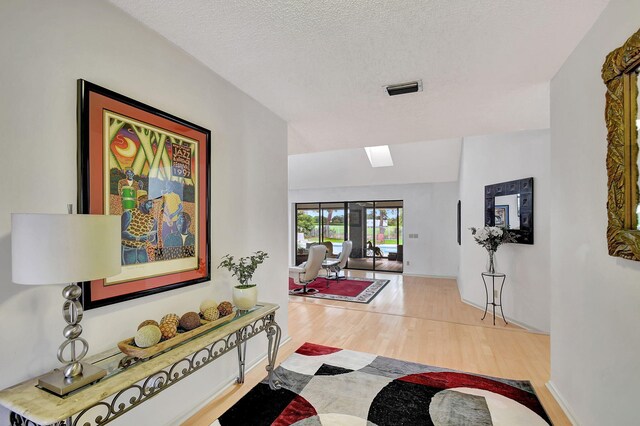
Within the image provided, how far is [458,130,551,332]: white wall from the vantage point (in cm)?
373

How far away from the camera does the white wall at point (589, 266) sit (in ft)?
4.81

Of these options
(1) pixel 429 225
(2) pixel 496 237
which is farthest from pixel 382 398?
(1) pixel 429 225

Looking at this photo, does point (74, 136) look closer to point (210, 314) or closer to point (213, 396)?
point (210, 314)

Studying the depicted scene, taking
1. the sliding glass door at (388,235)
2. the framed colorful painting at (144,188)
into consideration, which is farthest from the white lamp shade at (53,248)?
the sliding glass door at (388,235)

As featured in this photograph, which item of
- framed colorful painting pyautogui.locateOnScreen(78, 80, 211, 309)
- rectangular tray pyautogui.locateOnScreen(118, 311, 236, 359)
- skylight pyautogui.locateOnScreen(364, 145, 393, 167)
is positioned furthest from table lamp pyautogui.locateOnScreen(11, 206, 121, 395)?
skylight pyautogui.locateOnScreen(364, 145, 393, 167)

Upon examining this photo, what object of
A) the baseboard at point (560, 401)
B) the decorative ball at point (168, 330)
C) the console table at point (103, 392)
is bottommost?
the baseboard at point (560, 401)

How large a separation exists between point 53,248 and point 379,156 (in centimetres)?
696

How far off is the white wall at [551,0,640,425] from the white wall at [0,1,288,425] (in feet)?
8.15

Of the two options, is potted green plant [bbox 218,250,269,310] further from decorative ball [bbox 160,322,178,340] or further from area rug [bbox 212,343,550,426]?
area rug [bbox 212,343,550,426]

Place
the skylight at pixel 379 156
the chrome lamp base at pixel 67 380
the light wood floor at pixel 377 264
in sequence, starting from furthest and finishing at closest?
the light wood floor at pixel 377 264
the skylight at pixel 379 156
the chrome lamp base at pixel 67 380

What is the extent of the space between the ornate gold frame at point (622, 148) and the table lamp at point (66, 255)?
2.25m

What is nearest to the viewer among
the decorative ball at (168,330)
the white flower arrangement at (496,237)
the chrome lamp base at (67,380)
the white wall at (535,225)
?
the chrome lamp base at (67,380)

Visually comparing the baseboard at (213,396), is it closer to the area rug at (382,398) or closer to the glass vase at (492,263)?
the area rug at (382,398)

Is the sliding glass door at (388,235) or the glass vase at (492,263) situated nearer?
the glass vase at (492,263)
